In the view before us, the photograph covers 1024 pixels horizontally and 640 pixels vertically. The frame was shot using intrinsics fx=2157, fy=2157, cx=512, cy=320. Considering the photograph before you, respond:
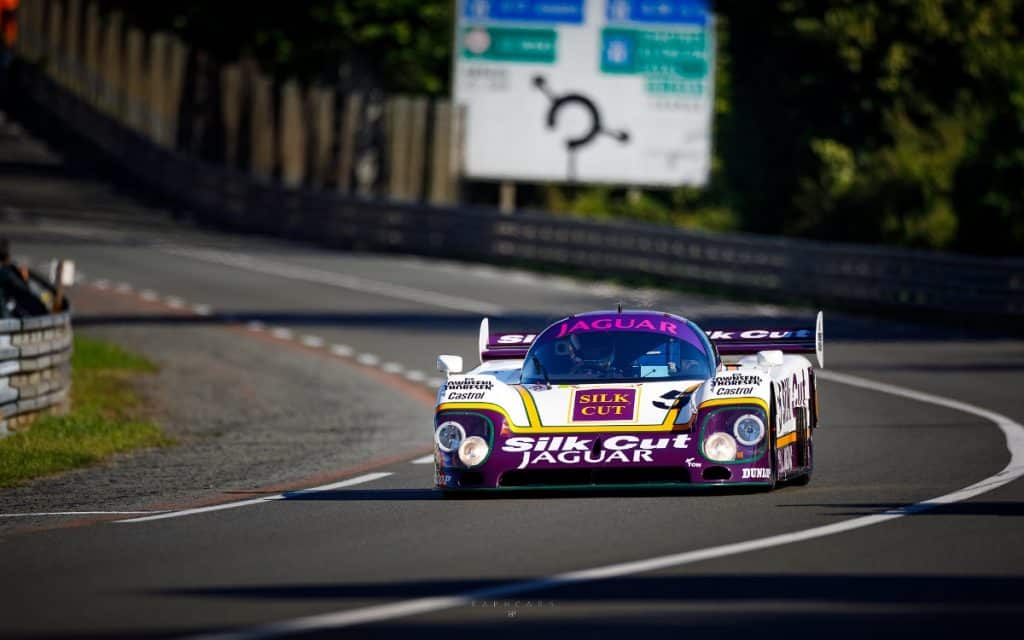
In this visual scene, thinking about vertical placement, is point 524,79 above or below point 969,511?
above

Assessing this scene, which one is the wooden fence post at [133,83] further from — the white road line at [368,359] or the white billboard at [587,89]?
the white road line at [368,359]

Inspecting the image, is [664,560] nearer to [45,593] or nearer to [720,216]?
[45,593]

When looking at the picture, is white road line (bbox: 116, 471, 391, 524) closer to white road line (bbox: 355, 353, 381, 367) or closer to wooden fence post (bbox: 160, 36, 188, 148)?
white road line (bbox: 355, 353, 381, 367)

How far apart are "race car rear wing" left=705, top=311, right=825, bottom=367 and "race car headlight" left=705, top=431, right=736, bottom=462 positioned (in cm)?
224

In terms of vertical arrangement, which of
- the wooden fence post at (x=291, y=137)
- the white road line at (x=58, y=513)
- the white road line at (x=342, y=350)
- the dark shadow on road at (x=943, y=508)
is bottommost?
the white road line at (x=342, y=350)

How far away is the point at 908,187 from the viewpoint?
38250 mm

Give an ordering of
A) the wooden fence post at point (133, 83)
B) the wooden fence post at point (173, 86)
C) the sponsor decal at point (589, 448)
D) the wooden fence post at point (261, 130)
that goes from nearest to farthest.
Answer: the sponsor decal at point (589, 448), the wooden fence post at point (261, 130), the wooden fence post at point (173, 86), the wooden fence post at point (133, 83)

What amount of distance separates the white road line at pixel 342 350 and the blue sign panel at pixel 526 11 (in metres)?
18.4

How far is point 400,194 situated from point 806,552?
38210 millimetres

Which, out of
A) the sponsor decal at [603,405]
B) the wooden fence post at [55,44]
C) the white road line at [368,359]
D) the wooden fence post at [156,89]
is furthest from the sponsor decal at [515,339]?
the wooden fence post at [55,44]

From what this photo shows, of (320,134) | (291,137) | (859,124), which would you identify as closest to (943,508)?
(859,124)

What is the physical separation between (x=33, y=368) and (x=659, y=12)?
29.5 metres

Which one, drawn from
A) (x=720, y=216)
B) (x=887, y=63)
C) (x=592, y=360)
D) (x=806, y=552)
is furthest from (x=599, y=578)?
(x=720, y=216)

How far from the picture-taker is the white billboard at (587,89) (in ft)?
152
